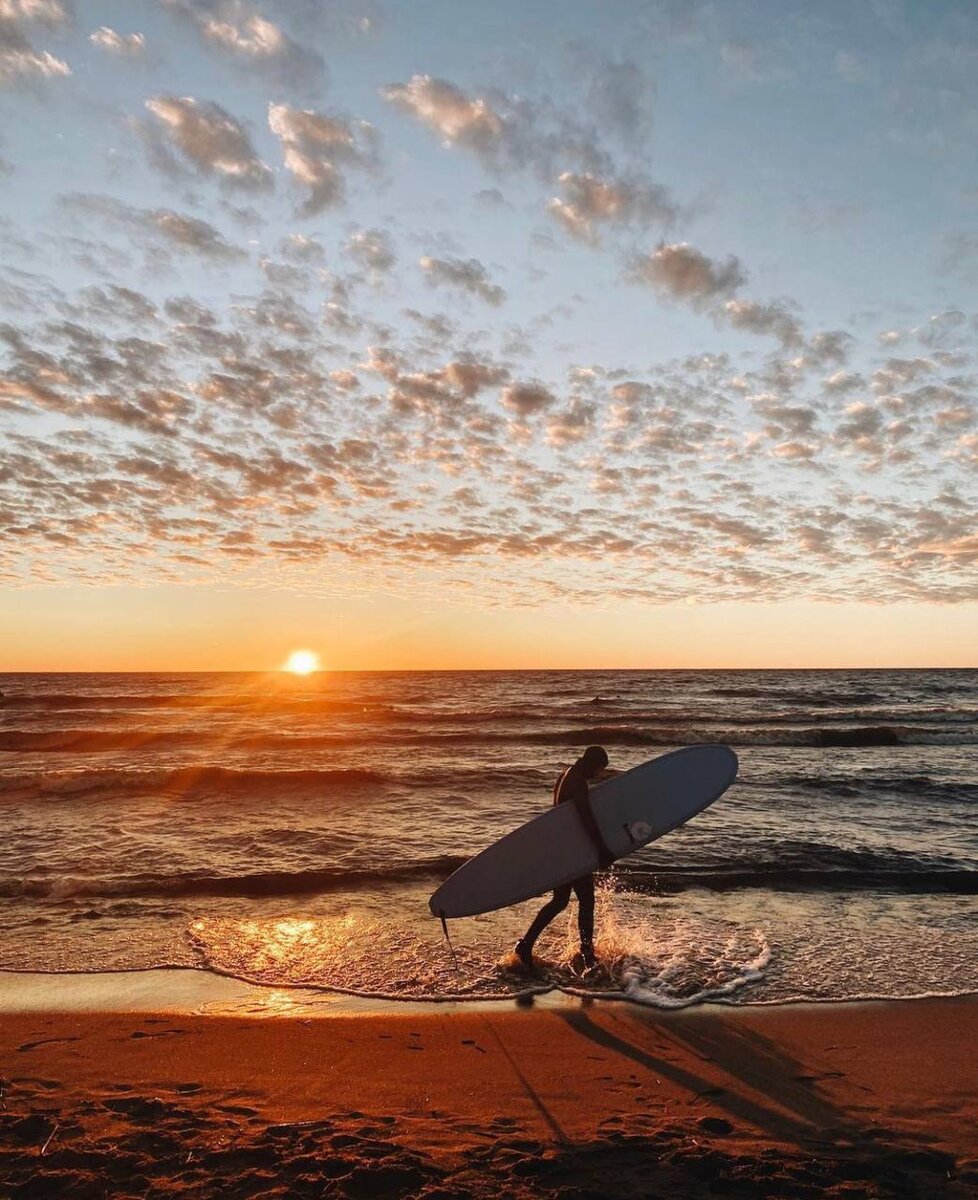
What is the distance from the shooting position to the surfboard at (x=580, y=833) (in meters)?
7.71

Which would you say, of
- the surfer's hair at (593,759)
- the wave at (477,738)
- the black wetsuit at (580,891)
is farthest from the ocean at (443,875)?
the surfer's hair at (593,759)

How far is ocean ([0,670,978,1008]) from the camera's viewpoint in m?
7.53

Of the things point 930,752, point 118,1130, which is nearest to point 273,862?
point 118,1130

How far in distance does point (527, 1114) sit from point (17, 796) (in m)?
17.3

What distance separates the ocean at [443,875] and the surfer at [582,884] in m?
0.24

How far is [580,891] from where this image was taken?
24.9 ft

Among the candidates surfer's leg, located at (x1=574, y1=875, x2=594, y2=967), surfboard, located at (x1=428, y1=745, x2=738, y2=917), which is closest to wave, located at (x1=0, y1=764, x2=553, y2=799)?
surfboard, located at (x1=428, y1=745, x2=738, y2=917)

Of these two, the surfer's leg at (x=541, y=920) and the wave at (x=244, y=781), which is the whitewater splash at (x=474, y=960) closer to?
the surfer's leg at (x=541, y=920)

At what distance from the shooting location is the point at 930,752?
91.1 feet

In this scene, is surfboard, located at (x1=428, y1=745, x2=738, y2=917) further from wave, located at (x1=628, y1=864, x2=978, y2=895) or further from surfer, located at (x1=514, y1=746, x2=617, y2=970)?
wave, located at (x1=628, y1=864, x2=978, y2=895)

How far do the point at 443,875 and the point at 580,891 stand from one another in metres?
3.78

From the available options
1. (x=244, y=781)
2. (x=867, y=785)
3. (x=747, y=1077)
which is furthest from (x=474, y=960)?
(x=867, y=785)

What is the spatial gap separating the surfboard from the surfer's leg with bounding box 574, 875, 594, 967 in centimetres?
13

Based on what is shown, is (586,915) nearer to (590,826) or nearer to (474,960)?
(590,826)
